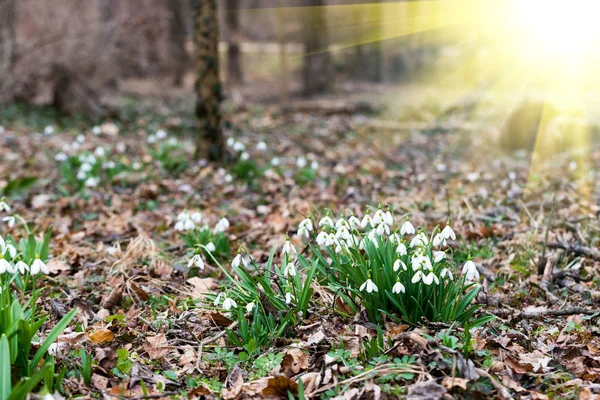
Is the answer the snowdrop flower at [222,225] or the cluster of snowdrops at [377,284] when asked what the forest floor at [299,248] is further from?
the snowdrop flower at [222,225]

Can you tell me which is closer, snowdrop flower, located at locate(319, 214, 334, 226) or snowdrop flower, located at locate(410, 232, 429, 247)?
snowdrop flower, located at locate(410, 232, 429, 247)

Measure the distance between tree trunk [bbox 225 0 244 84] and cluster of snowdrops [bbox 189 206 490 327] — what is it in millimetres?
12507

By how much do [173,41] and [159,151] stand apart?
8439 mm

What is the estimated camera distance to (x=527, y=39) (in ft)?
62.3

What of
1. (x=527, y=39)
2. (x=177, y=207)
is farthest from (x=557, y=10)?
(x=177, y=207)

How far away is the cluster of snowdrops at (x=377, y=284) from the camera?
8.78ft

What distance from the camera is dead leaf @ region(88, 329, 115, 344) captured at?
270 centimetres

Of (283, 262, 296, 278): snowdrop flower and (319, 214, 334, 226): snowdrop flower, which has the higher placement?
(319, 214, 334, 226): snowdrop flower

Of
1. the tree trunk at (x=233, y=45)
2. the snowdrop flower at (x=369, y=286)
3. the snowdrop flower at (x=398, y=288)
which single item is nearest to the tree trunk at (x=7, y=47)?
the tree trunk at (x=233, y=45)

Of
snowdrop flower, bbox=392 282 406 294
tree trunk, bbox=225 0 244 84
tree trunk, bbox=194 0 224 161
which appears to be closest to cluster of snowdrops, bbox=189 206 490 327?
snowdrop flower, bbox=392 282 406 294

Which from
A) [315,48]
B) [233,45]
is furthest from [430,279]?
[233,45]

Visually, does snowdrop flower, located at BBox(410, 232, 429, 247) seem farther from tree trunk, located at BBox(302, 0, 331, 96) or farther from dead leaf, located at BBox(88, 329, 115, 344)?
tree trunk, located at BBox(302, 0, 331, 96)

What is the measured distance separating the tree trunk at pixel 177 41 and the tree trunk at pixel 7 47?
5.10 metres

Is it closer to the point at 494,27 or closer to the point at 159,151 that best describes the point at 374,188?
the point at 159,151
